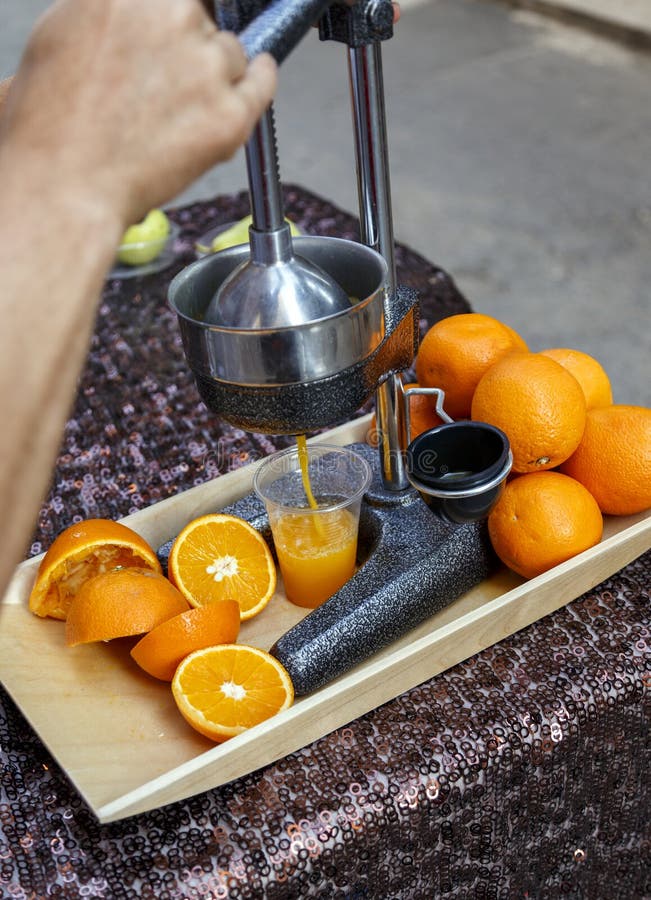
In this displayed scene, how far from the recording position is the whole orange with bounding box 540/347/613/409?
0.98 metres

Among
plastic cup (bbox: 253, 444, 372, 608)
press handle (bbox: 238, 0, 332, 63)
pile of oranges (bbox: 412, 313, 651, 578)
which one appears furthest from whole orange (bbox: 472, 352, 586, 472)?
press handle (bbox: 238, 0, 332, 63)

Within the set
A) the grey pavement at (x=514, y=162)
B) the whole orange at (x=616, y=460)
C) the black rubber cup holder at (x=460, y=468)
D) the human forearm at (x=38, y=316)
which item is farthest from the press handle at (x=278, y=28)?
the grey pavement at (x=514, y=162)

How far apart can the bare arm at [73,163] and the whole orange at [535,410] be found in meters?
0.44

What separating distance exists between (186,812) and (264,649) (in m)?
0.17

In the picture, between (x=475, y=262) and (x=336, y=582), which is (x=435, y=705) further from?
(x=475, y=262)

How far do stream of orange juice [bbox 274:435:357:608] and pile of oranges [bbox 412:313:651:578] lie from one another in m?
0.13

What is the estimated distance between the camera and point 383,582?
2.81 feet

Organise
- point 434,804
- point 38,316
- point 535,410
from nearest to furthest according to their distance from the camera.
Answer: point 38,316 → point 434,804 → point 535,410

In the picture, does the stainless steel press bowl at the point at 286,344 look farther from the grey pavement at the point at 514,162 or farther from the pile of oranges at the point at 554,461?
the grey pavement at the point at 514,162

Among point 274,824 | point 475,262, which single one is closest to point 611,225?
point 475,262

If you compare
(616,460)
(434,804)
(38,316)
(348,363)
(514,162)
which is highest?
(38,316)

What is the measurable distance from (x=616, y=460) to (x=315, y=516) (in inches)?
10.8

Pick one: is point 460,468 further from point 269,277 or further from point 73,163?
point 73,163

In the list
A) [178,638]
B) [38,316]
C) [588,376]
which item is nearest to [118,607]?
[178,638]
